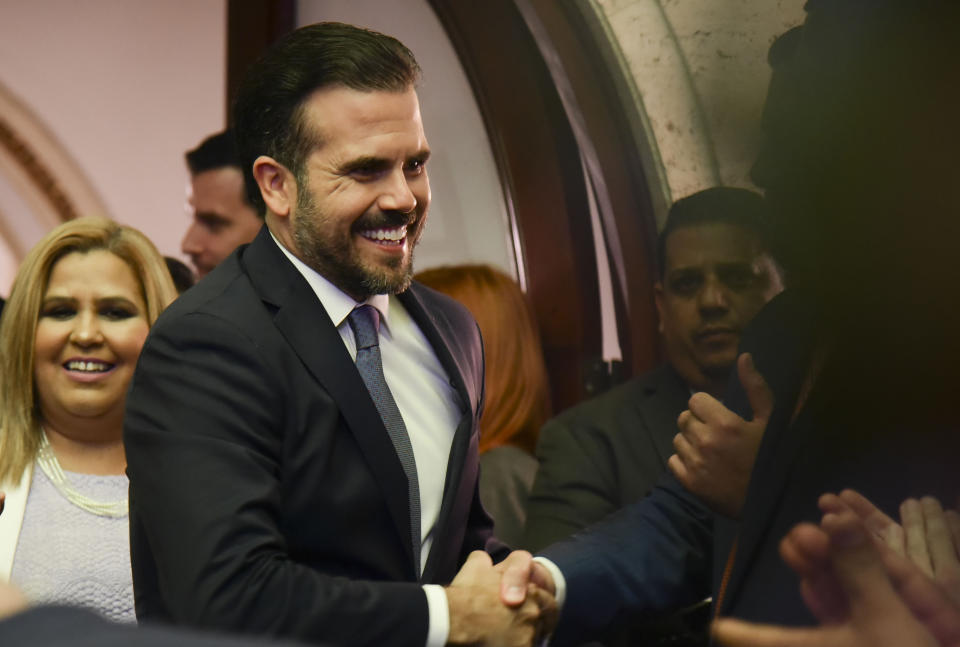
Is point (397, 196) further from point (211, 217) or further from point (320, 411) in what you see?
point (211, 217)

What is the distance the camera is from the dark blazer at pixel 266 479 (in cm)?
138

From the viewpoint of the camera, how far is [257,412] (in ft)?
4.75

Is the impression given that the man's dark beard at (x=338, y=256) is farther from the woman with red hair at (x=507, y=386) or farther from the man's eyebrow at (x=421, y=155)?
the woman with red hair at (x=507, y=386)

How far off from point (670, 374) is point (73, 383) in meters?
1.12

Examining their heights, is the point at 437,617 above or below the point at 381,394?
below

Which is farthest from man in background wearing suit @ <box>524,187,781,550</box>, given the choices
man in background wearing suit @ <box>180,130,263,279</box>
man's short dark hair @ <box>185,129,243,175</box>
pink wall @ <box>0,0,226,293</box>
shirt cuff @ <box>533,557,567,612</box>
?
pink wall @ <box>0,0,226,293</box>

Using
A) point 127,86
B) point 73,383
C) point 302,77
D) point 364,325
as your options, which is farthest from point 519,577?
point 127,86

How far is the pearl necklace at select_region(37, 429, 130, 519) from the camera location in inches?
80.3

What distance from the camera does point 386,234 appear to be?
5.31 ft

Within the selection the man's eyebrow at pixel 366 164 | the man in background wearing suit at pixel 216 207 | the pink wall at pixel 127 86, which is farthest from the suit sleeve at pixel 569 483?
the pink wall at pixel 127 86

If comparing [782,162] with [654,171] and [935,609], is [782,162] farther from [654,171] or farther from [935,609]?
[935,609]

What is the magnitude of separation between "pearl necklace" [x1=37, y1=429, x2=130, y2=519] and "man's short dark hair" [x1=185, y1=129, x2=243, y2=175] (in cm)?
105

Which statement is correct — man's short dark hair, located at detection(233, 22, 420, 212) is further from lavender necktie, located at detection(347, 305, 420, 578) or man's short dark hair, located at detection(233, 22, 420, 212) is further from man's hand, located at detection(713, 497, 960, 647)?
man's hand, located at detection(713, 497, 960, 647)

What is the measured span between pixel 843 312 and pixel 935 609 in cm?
38
